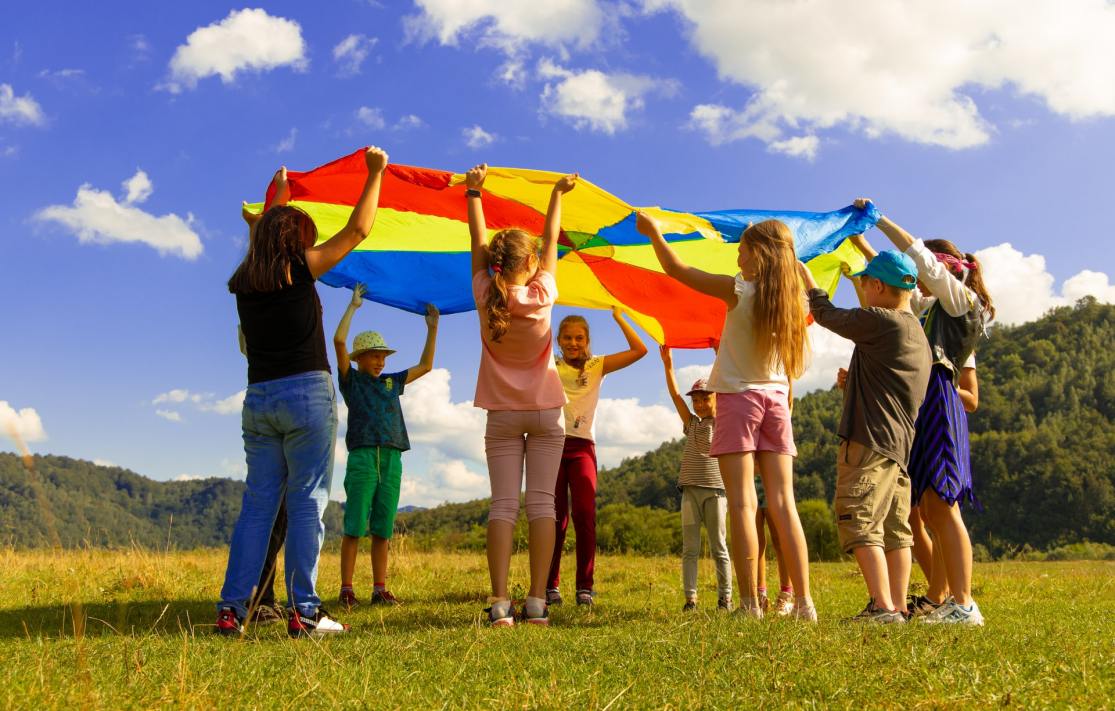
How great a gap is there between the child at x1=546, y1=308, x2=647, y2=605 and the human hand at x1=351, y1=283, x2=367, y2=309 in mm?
1464

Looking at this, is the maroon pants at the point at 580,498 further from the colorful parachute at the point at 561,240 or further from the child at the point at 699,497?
the colorful parachute at the point at 561,240

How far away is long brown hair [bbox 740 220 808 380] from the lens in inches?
157

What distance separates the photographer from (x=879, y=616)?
12.0 feet

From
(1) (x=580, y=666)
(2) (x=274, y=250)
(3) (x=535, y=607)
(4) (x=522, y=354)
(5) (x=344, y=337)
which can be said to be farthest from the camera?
(5) (x=344, y=337)

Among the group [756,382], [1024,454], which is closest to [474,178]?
[756,382]

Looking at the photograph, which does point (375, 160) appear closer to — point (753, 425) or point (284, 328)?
point (284, 328)

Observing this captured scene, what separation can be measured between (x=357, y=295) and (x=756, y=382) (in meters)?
3.01

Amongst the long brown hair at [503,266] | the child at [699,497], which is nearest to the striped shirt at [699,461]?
the child at [699,497]

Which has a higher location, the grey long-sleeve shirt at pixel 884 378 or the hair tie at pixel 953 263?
the hair tie at pixel 953 263

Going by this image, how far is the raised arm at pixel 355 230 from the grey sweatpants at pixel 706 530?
9.34ft

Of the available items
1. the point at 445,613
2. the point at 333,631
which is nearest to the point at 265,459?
the point at 333,631

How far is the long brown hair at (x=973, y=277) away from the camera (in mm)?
4520

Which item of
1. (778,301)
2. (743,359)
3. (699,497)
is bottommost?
(699,497)

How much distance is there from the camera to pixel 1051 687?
8.21ft
